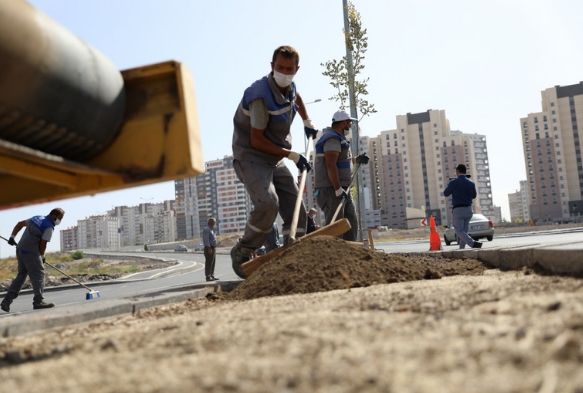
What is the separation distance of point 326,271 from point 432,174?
124 metres

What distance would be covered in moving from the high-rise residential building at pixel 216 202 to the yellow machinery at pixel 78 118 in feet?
450

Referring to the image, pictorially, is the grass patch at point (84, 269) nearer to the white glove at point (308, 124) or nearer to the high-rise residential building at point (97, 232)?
the white glove at point (308, 124)

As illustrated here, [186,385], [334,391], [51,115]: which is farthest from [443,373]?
[51,115]

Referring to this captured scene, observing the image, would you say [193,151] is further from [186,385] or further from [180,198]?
[180,198]

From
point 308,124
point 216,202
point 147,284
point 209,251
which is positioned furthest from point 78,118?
point 216,202

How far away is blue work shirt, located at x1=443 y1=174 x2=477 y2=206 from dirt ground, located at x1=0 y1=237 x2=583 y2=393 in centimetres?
714

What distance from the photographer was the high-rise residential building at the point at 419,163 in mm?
122938

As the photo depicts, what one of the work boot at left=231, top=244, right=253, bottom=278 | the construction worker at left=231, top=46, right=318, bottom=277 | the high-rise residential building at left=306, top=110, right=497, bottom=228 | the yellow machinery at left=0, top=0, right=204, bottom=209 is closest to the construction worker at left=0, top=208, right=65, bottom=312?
the work boot at left=231, top=244, right=253, bottom=278

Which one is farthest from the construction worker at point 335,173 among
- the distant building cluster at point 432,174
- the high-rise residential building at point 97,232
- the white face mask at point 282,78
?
the high-rise residential building at point 97,232

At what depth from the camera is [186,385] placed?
Result: 1.30 m

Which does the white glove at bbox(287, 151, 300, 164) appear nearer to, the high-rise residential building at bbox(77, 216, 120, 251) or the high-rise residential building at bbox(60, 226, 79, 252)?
the high-rise residential building at bbox(77, 216, 120, 251)

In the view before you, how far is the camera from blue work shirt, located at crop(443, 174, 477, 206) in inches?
388

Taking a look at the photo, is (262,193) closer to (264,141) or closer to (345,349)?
(264,141)

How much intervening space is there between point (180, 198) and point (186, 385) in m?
169
